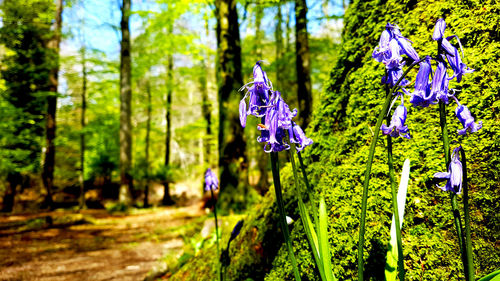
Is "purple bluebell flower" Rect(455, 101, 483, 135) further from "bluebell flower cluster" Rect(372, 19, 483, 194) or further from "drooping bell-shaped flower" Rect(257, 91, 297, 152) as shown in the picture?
"drooping bell-shaped flower" Rect(257, 91, 297, 152)

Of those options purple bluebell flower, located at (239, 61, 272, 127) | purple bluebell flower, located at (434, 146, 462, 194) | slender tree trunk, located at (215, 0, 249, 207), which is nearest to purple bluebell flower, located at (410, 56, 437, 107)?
purple bluebell flower, located at (434, 146, 462, 194)

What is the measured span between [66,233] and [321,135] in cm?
869

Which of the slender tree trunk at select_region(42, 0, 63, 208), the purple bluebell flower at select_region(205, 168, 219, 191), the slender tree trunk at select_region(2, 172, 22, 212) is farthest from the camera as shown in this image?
the slender tree trunk at select_region(2, 172, 22, 212)

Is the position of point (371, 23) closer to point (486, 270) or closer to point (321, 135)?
point (321, 135)

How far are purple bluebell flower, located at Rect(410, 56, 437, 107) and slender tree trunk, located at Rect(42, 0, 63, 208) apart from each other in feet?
45.3

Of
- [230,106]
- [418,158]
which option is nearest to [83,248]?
[230,106]

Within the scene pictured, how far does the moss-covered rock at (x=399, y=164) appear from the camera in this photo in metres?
1.27

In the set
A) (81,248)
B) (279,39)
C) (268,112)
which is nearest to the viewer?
(268,112)

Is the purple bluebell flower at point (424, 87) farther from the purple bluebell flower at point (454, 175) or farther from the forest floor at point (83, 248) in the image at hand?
the forest floor at point (83, 248)

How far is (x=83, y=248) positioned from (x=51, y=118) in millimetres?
8244

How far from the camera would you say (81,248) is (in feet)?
20.1

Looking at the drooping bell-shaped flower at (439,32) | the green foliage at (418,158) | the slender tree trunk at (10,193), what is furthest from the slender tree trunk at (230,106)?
the slender tree trunk at (10,193)

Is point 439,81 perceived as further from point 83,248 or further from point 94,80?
point 94,80

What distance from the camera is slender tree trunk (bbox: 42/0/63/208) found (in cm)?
1141
